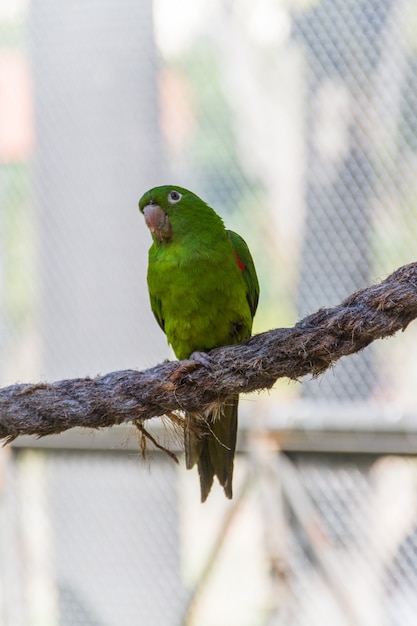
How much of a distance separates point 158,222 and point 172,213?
51mm

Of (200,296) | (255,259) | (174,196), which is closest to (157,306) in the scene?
(200,296)

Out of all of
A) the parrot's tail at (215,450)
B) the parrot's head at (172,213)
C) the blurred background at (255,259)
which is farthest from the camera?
the blurred background at (255,259)

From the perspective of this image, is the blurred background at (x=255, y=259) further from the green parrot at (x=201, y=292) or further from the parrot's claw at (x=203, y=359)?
the parrot's claw at (x=203, y=359)

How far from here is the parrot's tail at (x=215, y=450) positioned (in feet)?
6.81

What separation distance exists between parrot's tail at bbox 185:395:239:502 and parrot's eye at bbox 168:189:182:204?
63 centimetres

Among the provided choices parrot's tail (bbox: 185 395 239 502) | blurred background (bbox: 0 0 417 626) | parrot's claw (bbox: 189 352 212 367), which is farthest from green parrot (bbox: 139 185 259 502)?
blurred background (bbox: 0 0 417 626)

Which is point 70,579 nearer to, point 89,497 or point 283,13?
point 89,497

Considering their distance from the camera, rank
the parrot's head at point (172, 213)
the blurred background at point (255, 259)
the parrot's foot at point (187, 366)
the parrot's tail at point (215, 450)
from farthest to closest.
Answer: the blurred background at point (255, 259), the parrot's head at point (172, 213), the parrot's tail at point (215, 450), the parrot's foot at point (187, 366)

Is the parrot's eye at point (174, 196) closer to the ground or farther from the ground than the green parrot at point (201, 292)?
farther from the ground

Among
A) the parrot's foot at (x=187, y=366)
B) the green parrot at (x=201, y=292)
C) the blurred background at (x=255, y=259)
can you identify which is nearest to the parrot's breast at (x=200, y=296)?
the green parrot at (x=201, y=292)

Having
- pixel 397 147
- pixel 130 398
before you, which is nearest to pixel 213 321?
pixel 130 398

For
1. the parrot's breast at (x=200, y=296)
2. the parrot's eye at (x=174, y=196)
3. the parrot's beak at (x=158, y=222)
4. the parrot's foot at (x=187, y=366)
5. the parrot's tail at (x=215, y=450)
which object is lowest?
the parrot's tail at (x=215, y=450)

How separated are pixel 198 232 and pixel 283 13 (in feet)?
4.64

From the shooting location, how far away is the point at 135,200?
3.40 m
